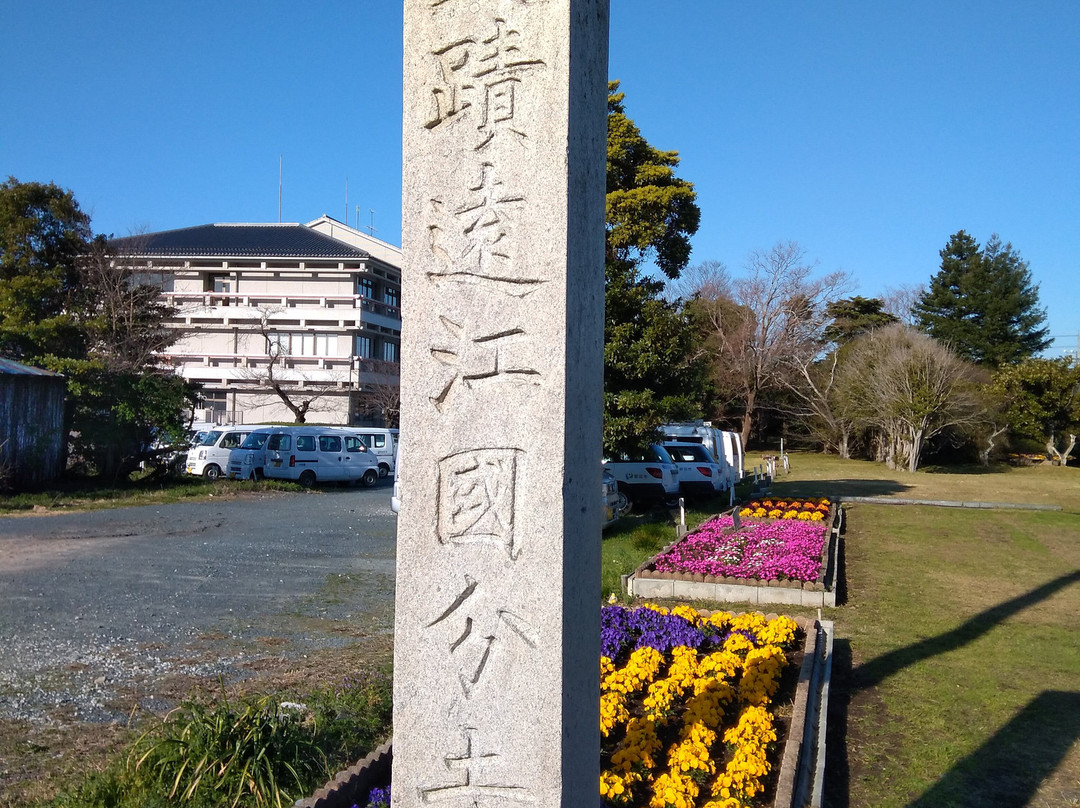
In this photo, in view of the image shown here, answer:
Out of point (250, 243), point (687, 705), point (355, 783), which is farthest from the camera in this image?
point (250, 243)

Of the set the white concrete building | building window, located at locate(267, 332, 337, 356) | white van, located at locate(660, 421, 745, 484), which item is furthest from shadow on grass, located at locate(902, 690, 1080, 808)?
building window, located at locate(267, 332, 337, 356)

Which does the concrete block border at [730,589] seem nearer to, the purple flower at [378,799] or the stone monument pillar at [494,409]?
the purple flower at [378,799]

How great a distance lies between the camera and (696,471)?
18062mm

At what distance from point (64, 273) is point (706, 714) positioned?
18.8 metres

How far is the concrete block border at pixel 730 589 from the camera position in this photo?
9.05m

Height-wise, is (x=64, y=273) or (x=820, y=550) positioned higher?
(x=64, y=273)

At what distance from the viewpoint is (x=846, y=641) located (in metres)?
7.66

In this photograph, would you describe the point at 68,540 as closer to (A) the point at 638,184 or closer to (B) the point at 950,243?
(A) the point at 638,184

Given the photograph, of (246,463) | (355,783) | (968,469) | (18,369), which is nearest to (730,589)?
(355,783)

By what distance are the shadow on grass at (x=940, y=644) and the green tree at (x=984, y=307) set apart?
38.0 m

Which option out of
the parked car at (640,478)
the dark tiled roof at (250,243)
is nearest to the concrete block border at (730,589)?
the parked car at (640,478)

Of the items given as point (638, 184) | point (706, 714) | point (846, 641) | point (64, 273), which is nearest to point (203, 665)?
point (706, 714)

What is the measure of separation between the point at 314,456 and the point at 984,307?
125ft

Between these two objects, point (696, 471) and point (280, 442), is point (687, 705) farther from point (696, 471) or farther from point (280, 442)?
point (280, 442)
